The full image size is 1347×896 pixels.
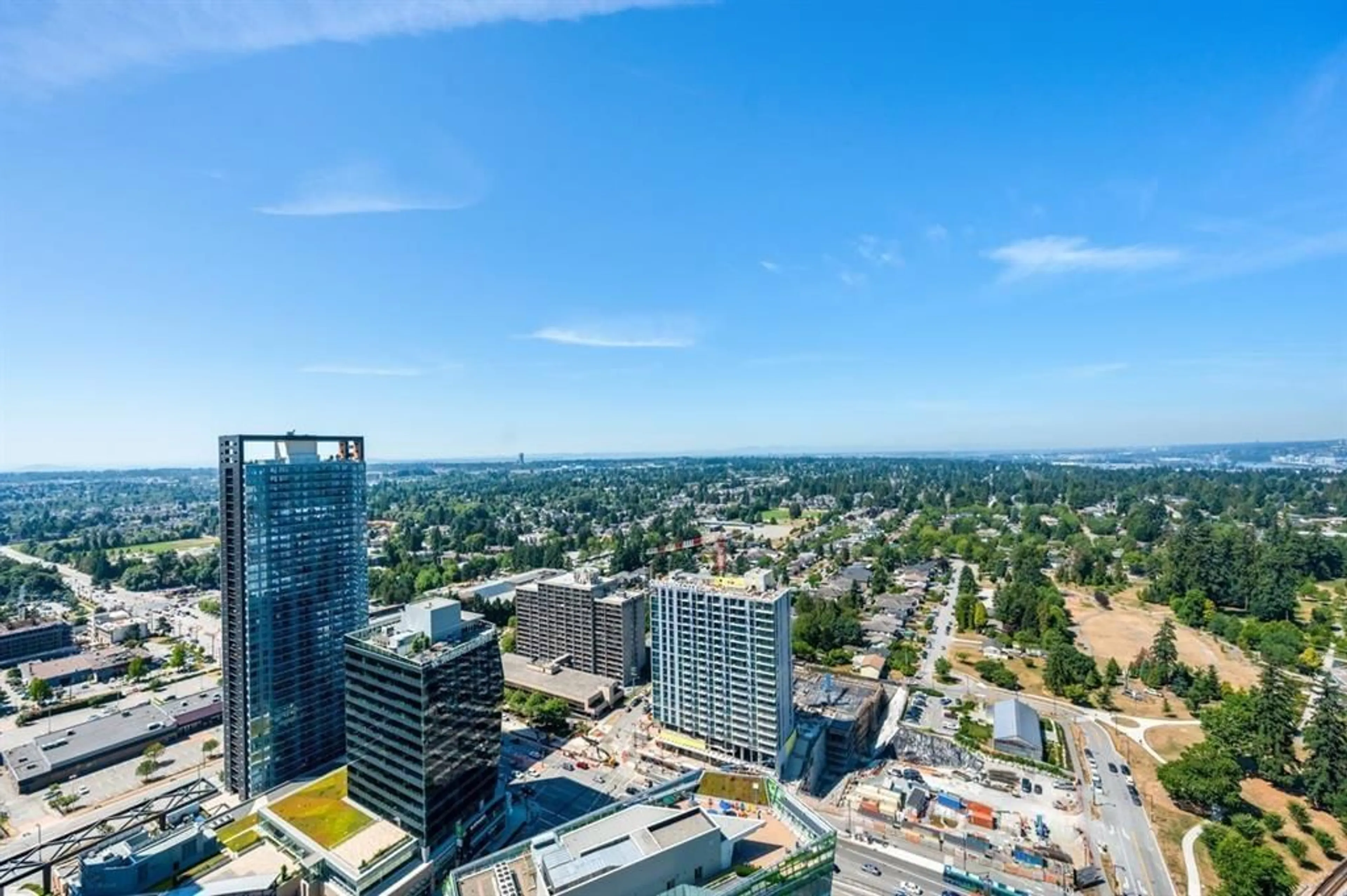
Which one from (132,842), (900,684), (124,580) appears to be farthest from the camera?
(124,580)

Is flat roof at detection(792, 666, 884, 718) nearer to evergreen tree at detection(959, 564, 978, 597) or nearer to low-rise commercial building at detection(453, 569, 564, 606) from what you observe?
evergreen tree at detection(959, 564, 978, 597)

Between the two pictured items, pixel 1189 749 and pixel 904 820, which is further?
pixel 1189 749

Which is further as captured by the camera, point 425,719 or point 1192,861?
point 1192,861

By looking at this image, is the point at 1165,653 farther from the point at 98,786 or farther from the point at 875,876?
the point at 98,786

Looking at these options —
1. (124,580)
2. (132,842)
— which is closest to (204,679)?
(132,842)

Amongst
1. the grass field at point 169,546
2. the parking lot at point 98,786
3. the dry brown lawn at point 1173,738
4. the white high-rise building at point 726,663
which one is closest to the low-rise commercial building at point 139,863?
the parking lot at point 98,786

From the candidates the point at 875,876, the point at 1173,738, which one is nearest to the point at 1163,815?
the point at 1173,738

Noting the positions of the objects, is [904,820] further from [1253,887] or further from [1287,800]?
[1287,800]
